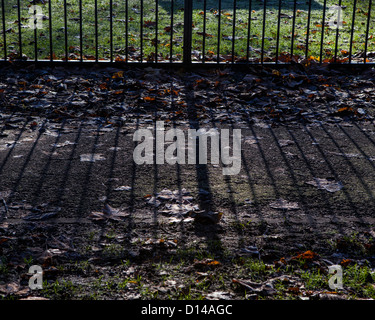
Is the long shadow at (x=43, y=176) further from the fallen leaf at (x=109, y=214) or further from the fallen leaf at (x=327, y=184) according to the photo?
the fallen leaf at (x=327, y=184)

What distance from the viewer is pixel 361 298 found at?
2.55m

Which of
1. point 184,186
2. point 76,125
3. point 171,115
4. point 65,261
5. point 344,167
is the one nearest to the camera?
point 65,261

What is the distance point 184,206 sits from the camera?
3531mm

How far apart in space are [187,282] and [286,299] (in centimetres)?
49

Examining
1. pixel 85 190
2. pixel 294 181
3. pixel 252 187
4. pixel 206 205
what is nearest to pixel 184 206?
pixel 206 205

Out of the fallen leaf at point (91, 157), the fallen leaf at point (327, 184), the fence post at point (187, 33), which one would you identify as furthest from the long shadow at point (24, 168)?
the fence post at point (187, 33)

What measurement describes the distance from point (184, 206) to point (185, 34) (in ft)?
13.2

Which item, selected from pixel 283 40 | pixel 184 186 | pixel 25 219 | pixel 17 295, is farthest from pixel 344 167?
pixel 283 40

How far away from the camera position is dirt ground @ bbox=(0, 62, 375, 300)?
8.89 feet

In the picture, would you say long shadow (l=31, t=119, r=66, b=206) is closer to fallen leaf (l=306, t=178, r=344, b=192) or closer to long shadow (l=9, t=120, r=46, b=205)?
long shadow (l=9, t=120, r=46, b=205)

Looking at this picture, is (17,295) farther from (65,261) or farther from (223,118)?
(223,118)

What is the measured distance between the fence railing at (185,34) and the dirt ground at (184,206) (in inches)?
61.5

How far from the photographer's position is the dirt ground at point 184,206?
2709mm

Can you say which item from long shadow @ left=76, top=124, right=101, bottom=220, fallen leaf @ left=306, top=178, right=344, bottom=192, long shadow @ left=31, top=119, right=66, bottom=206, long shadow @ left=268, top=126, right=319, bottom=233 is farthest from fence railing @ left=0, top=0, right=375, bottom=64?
fallen leaf @ left=306, top=178, right=344, bottom=192
